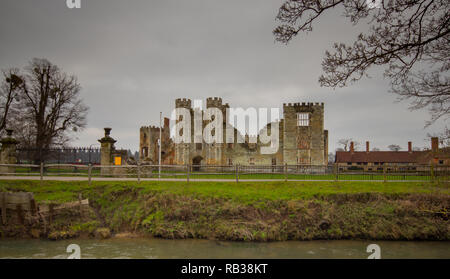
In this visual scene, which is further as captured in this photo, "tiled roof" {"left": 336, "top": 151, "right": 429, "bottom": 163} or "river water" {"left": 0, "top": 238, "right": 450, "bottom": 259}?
"tiled roof" {"left": 336, "top": 151, "right": 429, "bottom": 163}

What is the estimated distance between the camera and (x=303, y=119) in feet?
137

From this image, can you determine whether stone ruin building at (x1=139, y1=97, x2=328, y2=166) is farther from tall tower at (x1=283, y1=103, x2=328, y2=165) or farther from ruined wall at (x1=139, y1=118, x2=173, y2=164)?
ruined wall at (x1=139, y1=118, x2=173, y2=164)

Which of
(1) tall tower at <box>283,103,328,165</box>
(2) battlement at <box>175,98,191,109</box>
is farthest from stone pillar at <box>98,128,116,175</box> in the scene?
(1) tall tower at <box>283,103,328,165</box>

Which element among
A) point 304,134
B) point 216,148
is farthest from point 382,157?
point 216,148

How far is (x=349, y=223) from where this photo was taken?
1280 cm

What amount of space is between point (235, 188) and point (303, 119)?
→ 28390mm

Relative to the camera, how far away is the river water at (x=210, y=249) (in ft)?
33.9

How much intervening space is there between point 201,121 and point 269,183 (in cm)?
2885

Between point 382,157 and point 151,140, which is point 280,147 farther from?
point 382,157

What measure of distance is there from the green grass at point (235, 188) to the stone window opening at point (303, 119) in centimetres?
2453

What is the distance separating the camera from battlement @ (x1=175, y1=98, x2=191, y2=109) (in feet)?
147

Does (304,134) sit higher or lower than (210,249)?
higher

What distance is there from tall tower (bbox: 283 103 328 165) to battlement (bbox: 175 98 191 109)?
44.8 feet
